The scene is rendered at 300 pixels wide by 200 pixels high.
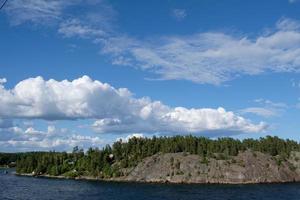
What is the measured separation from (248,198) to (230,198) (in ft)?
19.2

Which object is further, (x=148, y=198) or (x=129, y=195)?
(x=129, y=195)

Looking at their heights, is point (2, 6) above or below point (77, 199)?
above

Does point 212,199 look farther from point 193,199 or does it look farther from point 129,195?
point 129,195

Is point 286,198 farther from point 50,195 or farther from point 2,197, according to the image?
point 2,197

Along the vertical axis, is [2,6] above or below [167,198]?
above

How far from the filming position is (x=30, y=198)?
15000 centimetres

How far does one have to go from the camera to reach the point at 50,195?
162 metres

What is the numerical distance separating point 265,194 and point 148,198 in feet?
151

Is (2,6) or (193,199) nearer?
(2,6)

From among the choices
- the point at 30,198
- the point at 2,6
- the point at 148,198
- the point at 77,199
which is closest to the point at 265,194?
the point at 148,198

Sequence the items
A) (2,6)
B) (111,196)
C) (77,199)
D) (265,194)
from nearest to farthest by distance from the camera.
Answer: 1. (2,6)
2. (77,199)
3. (111,196)
4. (265,194)

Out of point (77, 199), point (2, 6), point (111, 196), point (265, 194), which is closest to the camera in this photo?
point (2, 6)

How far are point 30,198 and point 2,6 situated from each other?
4923 inches

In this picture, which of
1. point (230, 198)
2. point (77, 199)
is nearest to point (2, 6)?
point (77, 199)
